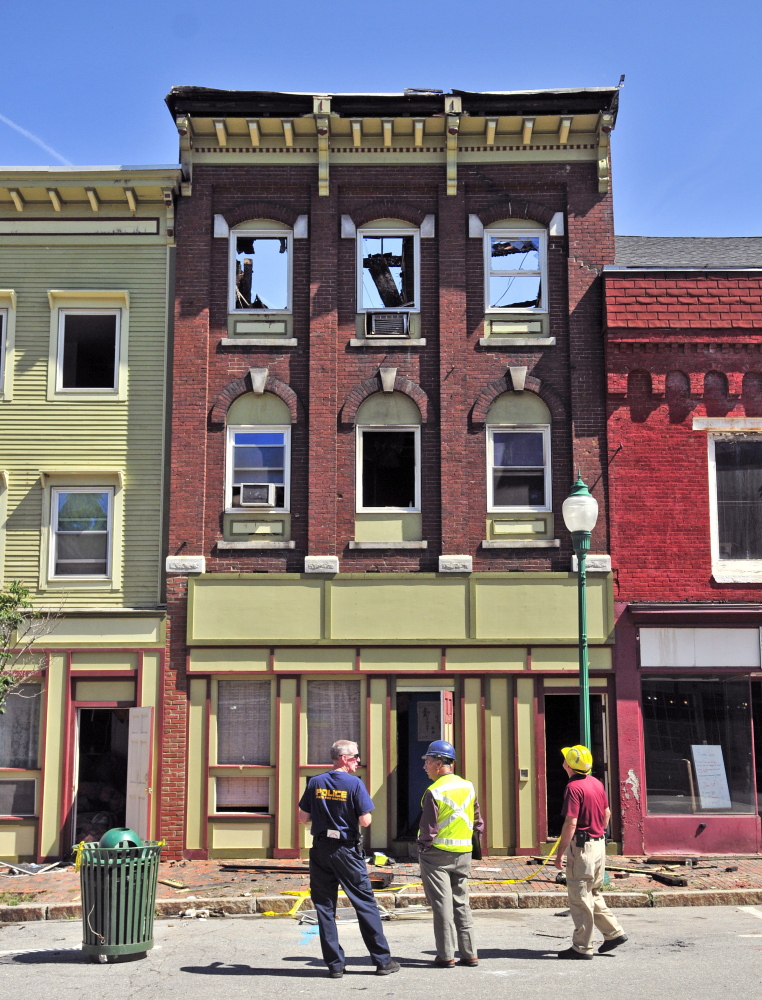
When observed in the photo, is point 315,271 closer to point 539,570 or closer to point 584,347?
point 584,347

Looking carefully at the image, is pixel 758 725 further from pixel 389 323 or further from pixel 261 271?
pixel 261 271

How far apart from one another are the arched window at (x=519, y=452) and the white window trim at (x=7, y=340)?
7218 millimetres

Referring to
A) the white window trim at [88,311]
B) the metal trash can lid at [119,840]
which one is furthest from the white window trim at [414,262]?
the metal trash can lid at [119,840]

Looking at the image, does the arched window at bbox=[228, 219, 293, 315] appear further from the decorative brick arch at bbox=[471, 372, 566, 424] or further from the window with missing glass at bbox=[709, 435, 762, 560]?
the window with missing glass at bbox=[709, 435, 762, 560]

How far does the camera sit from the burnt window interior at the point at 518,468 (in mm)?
16844

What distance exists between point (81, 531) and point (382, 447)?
4.65 m

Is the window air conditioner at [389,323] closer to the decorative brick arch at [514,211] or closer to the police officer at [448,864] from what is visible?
the decorative brick arch at [514,211]

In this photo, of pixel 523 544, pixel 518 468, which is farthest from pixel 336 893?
pixel 518 468

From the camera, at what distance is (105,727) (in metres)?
16.8

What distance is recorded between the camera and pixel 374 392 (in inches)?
667

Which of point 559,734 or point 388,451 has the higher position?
point 388,451

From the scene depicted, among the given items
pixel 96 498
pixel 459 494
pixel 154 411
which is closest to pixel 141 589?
pixel 96 498

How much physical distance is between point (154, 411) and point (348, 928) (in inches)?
335

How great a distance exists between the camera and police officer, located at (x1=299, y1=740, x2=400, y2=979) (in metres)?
8.86
